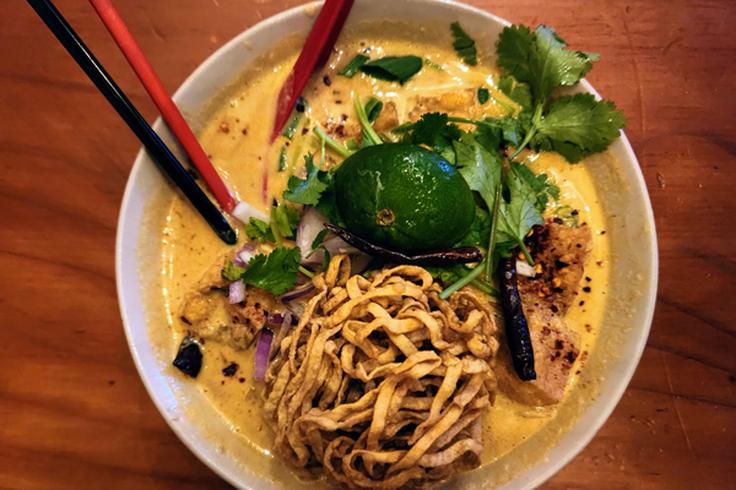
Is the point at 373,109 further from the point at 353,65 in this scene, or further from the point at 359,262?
the point at 359,262

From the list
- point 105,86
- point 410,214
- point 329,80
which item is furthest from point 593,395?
point 105,86

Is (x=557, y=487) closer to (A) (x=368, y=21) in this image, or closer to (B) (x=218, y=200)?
(B) (x=218, y=200)

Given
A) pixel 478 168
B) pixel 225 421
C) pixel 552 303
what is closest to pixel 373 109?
pixel 478 168

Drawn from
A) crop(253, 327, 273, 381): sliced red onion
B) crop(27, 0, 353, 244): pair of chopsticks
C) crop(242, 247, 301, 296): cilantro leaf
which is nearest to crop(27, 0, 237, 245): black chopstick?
crop(27, 0, 353, 244): pair of chopsticks

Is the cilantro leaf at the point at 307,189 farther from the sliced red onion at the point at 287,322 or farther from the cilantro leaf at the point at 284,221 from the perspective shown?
the sliced red onion at the point at 287,322

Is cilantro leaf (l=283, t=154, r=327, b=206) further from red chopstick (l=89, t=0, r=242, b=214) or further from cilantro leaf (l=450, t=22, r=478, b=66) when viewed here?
cilantro leaf (l=450, t=22, r=478, b=66)
